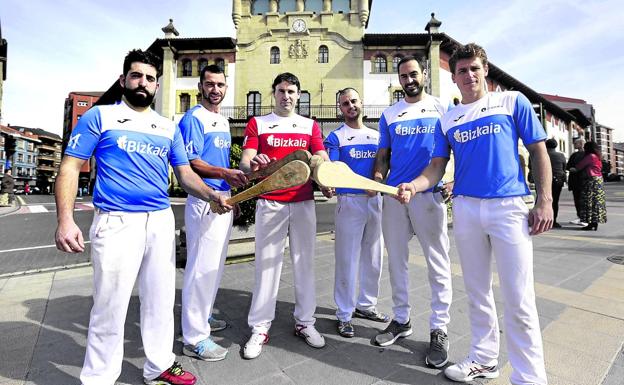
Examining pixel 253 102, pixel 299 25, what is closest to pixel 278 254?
pixel 253 102

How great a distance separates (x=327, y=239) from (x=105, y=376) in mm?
5769

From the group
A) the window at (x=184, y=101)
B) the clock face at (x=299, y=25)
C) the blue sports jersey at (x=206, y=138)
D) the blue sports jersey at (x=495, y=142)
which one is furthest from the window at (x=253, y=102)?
the blue sports jersey at (x=495, y=142)

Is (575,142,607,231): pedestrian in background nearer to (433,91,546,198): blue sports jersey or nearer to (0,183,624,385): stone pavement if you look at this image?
(0,183,624,385): stone pavement

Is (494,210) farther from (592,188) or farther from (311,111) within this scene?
(311,111)

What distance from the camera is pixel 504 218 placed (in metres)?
1.92

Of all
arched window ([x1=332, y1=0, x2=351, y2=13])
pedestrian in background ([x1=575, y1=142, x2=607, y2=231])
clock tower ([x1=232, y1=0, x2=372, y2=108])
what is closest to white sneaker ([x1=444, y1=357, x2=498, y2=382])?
pedestrian in background ([x1=575, y1=142, x2=607, y2=231])

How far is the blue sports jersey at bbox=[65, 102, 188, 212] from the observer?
190 cm

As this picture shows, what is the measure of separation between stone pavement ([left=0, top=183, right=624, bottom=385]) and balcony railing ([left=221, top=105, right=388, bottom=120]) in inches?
814

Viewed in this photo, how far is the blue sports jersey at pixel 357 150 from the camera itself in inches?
124

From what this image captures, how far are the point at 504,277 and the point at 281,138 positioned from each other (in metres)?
1.94

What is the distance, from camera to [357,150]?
3.15 metres

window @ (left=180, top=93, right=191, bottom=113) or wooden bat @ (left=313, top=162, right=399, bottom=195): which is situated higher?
window @ (left=180, top=93, right=191, bottom=113)

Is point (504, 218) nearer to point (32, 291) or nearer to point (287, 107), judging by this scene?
point (287, 107)

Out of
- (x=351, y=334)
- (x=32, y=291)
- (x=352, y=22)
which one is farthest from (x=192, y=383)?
(x=352, y=22)
